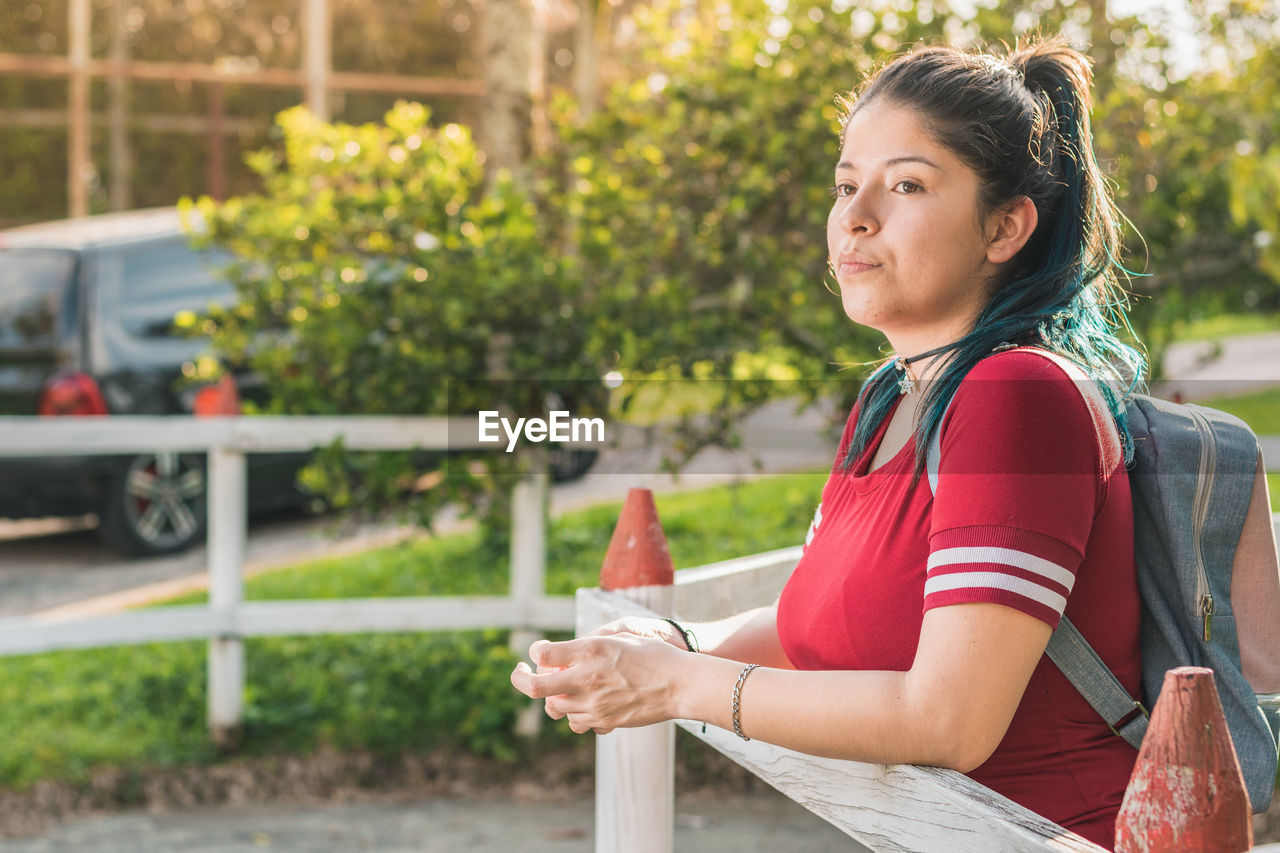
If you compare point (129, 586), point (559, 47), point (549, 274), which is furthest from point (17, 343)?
point (559, 47)

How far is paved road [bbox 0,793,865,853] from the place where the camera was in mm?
3771

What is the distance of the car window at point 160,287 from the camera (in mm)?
6680

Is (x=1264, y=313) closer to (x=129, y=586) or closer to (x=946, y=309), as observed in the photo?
(x=946, y=309)

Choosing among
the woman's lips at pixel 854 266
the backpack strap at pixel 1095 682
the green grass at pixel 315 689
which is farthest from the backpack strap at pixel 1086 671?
the green grass at pixel 315 689

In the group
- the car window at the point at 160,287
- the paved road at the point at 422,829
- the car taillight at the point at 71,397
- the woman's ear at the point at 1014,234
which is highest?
the car window at the point at 160,287

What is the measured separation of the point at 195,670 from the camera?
5066 mm

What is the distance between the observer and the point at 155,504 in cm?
683

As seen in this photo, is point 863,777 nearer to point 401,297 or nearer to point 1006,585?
point 1006,585

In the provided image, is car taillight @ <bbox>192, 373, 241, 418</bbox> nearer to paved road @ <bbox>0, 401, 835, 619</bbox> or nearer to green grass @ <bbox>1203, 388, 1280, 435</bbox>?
paved road @ <bbox>0, 401, 835, 619</bbox>

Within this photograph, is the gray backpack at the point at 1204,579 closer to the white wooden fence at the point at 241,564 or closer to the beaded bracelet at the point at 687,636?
the beaded bracelet at the point at 687,636

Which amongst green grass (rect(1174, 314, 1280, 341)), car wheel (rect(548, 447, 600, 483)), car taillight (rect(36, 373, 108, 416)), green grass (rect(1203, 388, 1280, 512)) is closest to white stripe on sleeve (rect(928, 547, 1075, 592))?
green grass (rect(1203, 388, 1280, 512))

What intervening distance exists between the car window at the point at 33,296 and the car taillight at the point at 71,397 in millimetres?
205

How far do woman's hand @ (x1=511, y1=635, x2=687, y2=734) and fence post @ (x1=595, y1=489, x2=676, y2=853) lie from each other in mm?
434

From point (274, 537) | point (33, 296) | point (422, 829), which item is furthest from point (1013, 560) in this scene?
point (274, 537)
